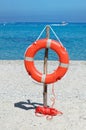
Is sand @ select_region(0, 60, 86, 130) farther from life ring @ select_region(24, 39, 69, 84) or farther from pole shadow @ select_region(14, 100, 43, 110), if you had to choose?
life ring @ select_region(24, 39, 69, 84)

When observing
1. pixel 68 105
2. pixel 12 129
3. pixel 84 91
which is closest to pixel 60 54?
pixel 68 105

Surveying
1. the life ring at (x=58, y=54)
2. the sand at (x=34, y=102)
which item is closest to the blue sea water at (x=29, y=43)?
the sand at (x=34, y=102)

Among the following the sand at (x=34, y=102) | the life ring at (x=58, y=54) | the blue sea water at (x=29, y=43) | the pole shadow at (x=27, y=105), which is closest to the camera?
the sand at (x=34, y=102)

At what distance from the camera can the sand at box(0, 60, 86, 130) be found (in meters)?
5.29

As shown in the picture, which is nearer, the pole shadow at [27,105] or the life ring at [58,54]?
the life ring at [58,54]

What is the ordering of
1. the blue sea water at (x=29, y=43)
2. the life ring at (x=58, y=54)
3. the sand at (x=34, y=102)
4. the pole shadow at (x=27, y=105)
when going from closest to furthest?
the sand at (x=34, y=102) → the life ring at (x=58, y=54) → the pole shadow at (x=27, y=105) → the blue sea water at (x=29, y=43)

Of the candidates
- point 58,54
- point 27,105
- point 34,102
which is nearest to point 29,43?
point 34,102

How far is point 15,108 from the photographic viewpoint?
6.04m

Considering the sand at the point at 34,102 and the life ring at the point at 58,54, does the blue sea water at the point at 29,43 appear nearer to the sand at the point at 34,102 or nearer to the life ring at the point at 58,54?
the sand at the point at 34,102

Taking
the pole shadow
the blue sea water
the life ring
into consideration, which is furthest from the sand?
the blue sea water

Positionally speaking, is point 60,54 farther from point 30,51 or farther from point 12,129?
point 12,129

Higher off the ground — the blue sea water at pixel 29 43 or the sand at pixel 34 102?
the blue sea water at pixel 29 43

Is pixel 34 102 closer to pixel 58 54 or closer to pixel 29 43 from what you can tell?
pixel 58 54

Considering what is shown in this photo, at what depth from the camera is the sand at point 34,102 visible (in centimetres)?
529
